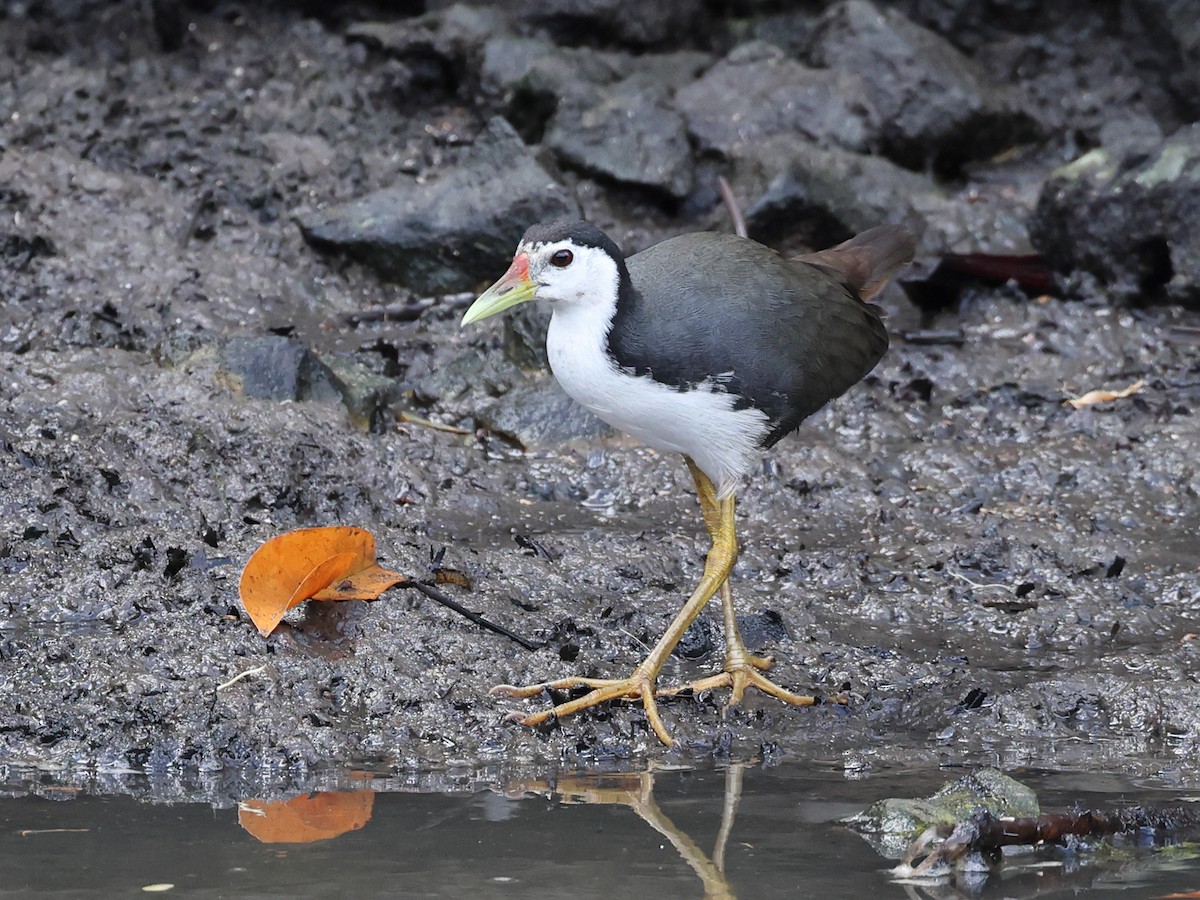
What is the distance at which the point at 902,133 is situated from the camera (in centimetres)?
827

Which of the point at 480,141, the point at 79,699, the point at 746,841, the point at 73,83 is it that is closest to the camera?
the point at 746,841

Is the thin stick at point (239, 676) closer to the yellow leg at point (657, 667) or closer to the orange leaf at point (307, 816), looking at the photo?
the orange leaf at point (307, 816)

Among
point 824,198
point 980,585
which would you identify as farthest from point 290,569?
point 824,198

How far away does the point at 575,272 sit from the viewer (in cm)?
420

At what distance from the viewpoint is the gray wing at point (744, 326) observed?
425 cm

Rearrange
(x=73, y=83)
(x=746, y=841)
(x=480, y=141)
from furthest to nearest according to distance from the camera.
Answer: (x=73, y=83), (x=480, y=141), (x=746, y=841)

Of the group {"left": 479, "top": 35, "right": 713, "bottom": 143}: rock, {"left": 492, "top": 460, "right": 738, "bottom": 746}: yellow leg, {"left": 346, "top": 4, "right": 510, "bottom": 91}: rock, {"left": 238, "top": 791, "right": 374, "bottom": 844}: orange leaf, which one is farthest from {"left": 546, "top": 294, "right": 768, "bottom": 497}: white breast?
{"left": 346, "top": 4, "right": 510, "bottom": 91}: rock

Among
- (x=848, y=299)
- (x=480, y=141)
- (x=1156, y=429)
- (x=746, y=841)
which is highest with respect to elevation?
(x=480, y=141)

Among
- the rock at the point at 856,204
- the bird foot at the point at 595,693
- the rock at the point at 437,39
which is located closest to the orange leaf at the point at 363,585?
the bird foot at the point at 595,693

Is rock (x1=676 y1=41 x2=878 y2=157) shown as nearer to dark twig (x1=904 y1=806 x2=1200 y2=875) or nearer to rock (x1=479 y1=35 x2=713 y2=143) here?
rock (x1=479 y1=35 x2=713 y2=143)

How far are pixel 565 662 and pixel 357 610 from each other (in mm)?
621

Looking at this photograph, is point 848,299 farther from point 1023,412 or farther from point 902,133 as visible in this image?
point 902,133

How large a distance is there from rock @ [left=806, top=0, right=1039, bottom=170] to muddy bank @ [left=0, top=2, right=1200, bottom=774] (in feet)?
0.08

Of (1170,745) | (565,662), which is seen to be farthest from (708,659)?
(1170,745)
